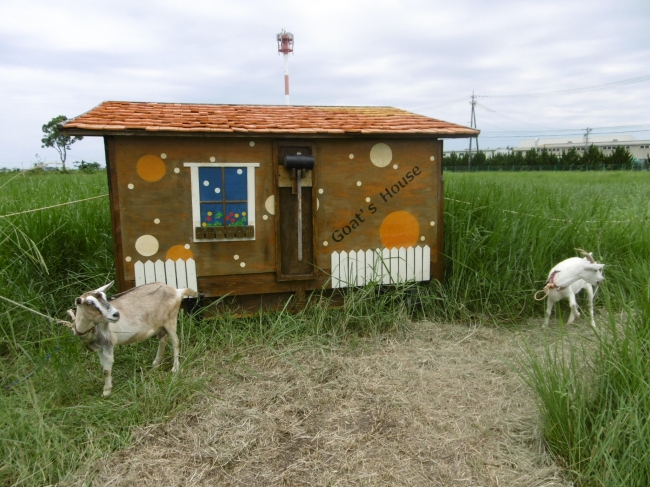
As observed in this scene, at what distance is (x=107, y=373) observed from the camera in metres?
3.29

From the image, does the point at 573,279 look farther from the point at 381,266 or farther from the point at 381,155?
the point at 381,155

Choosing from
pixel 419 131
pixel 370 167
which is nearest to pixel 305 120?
pixel 370 167

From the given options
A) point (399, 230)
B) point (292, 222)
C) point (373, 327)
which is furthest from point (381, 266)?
point (292, 222)

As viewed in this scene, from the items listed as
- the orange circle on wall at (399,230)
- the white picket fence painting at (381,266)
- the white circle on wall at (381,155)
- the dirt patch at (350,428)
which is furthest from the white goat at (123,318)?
the white circle on wall at (381,155)

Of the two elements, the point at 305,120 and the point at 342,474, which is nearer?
the point at 342,474

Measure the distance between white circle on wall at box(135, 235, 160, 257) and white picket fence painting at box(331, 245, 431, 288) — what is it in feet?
→ 5.54

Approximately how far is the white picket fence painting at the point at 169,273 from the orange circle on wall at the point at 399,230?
6.29 ft

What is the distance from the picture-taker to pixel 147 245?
432 cm

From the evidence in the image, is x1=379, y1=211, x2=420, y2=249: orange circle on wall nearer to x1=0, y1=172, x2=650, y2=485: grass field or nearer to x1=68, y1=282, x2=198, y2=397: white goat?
x1=0, y1=172, x2=650, y2=485: grass field

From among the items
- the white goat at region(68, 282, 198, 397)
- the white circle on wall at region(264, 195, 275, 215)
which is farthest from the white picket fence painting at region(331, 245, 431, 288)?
the white goat at region(68, 282, 198, 397)

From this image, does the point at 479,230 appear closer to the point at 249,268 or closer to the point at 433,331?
the point at 433,331

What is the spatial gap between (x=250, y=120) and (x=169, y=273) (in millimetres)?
1631

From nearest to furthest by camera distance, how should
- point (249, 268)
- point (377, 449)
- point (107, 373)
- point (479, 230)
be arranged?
point (377, 449) < point (107, 373) < point (249, 268) < point (479, 230)

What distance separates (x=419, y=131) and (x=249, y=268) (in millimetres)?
2122
